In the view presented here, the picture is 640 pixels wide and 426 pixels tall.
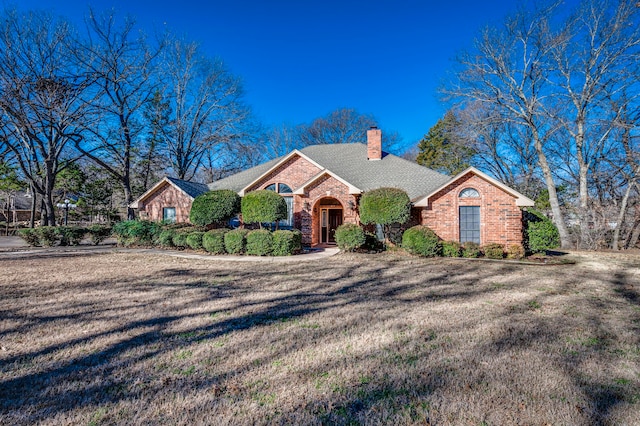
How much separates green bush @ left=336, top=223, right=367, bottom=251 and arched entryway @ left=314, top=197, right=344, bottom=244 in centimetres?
376

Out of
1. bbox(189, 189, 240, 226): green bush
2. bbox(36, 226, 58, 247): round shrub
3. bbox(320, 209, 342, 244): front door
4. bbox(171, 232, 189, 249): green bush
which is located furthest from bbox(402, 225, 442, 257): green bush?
bbox(36, 226, 58, 247): round shrub

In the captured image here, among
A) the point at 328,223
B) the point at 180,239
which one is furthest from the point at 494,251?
the point at 180,239

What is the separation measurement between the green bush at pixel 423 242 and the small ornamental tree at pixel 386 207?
764mm

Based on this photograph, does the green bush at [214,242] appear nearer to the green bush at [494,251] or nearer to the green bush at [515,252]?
the green bush at [494,251]

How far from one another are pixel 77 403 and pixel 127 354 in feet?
3.23

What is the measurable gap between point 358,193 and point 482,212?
5492mm

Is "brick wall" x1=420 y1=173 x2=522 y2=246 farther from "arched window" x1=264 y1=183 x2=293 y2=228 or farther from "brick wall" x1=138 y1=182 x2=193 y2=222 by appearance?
"brick wall" x1=138 y1=182 x2=193 y2=222

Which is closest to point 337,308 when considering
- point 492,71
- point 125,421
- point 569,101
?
point 125,421

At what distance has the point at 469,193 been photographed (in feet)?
43.5

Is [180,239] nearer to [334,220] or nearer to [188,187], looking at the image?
[188,187]

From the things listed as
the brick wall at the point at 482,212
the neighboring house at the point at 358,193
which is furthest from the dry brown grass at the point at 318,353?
the neighboring house at the point at 358,193

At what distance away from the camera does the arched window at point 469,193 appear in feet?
43.3

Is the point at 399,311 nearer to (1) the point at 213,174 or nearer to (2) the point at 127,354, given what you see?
(2) the point at 127,354

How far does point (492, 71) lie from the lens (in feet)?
59.0
